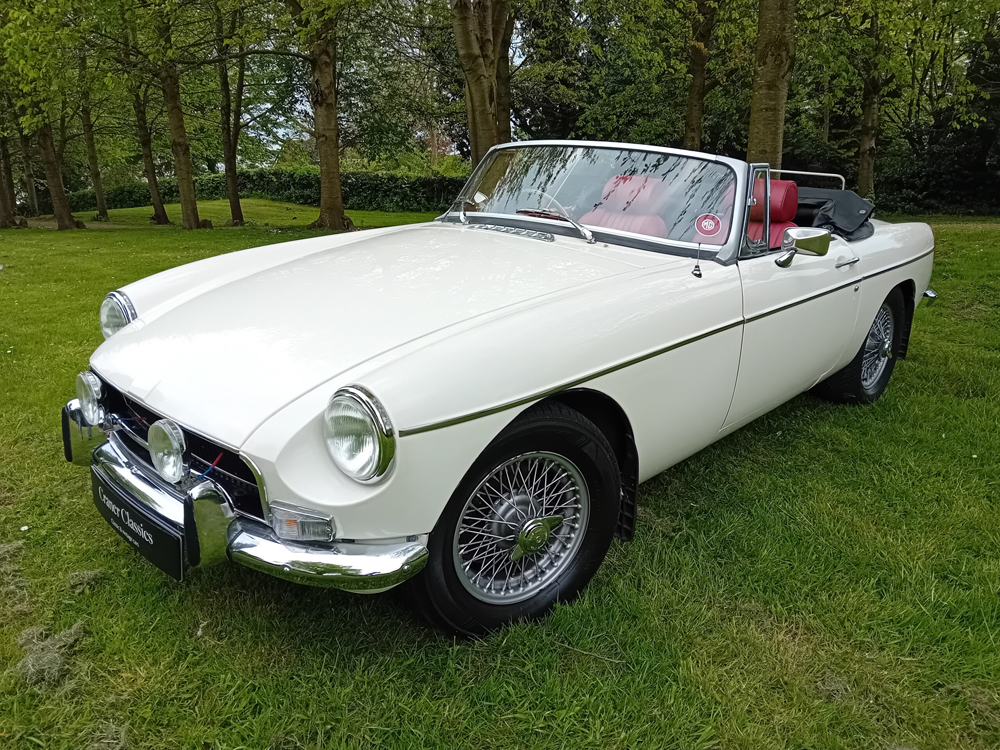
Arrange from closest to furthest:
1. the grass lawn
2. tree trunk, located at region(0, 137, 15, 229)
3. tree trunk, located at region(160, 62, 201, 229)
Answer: the grass lawn, tree trunk, located at region(160, 62, 201, 229), tree trunk, located at region(0, 137, 15, 229)

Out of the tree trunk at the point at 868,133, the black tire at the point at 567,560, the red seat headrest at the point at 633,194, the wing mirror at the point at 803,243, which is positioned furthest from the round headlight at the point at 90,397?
the tree trunk at the point at 868,133

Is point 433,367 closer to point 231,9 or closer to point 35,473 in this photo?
point 35,473

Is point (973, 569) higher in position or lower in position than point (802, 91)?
lower

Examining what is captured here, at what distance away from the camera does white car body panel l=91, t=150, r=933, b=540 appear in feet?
6.20

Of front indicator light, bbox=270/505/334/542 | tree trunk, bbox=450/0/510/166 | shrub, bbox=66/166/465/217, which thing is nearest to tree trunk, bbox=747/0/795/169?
tree trunk, bbox=450/0/510/166

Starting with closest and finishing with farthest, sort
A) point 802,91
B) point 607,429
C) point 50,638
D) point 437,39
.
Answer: point 50,638, point 607,429, point 437,39, point 802,91

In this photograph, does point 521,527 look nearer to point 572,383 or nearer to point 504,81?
point 572,383

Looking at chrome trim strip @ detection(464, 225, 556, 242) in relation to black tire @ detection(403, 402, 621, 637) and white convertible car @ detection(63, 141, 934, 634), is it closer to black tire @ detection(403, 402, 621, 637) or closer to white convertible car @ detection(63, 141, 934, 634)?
white convertible car @ detection(63, 141, 934, 634)

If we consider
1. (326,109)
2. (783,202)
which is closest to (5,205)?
(326,109)

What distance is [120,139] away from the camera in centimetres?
2408

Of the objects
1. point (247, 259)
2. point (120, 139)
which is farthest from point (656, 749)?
point (120, 139)

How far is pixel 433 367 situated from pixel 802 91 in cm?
1871

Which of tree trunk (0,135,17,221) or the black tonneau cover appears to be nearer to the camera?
the black tonneau cover

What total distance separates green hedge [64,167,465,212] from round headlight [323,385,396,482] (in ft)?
76.2
